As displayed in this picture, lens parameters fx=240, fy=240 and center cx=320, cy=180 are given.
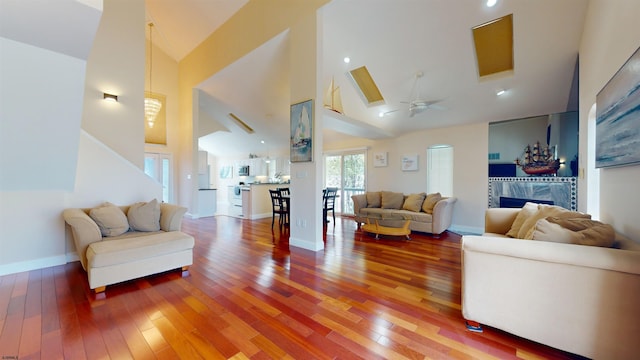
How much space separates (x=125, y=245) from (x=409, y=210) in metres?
5.17

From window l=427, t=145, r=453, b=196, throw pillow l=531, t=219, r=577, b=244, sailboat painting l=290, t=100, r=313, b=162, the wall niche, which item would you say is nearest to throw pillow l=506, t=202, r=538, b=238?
throw pillow l=531, t=219, r=577, b=244

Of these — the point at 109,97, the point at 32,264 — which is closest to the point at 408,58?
the point at 109,97

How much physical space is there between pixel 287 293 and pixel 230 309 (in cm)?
57

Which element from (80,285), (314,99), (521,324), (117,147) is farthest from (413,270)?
(117,147)

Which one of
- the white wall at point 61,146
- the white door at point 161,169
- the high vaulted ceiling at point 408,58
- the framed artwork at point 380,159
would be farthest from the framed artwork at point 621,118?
the white door at point 161,169

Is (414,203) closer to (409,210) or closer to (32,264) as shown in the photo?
(409,210)

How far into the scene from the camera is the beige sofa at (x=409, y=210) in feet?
16.3

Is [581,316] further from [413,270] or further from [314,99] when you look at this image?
[314,99]

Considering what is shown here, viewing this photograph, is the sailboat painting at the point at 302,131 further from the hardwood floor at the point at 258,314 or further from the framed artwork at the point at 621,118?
the framed artwork at the point at 621,118

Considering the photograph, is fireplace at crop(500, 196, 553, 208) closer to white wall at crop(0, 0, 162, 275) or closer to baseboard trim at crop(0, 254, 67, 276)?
white wall at crop(0, 0, 162, 275)

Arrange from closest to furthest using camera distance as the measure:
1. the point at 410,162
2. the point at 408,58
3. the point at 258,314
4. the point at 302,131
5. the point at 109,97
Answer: the point at 258,314 < the point at 302,131 < the point at 408,58 < the point at 109,97 < the point at 410,162

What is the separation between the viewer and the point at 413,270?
10.2 ft

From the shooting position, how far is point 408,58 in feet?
14.4

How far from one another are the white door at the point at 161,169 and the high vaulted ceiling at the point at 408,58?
2474 millimetres
